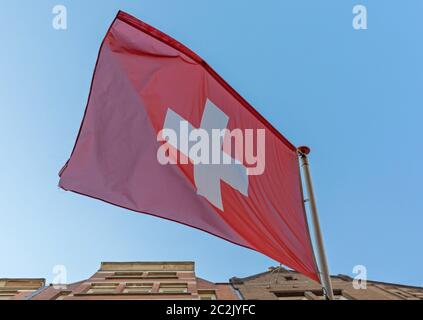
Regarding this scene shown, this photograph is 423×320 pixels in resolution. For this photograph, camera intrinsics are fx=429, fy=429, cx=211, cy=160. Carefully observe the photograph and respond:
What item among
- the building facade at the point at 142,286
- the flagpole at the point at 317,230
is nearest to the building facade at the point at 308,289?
the building facade at the point at 142,286

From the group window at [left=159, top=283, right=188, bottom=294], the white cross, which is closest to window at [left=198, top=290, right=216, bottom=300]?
window at [left=159, top=283, right=188, bottom=294]

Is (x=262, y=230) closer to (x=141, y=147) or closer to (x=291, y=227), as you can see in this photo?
(x=291, y=227)

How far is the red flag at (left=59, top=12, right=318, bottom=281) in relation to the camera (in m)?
7.41

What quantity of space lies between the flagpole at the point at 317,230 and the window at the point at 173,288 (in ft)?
62.9

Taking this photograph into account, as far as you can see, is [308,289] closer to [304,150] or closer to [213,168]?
[304,150]

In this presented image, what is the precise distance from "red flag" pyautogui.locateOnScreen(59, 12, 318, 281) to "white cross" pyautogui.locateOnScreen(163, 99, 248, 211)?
0.06 feet

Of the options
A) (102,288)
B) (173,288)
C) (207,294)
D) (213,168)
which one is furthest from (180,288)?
(213,168)

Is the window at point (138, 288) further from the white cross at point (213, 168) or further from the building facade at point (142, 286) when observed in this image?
the white cross at point (213, 168)

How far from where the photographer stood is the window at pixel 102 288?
26.1 metres

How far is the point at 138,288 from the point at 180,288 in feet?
8.75

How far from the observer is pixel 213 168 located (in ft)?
26.2

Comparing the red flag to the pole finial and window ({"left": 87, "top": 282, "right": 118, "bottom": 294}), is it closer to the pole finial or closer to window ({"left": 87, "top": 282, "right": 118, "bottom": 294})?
the pole finial
